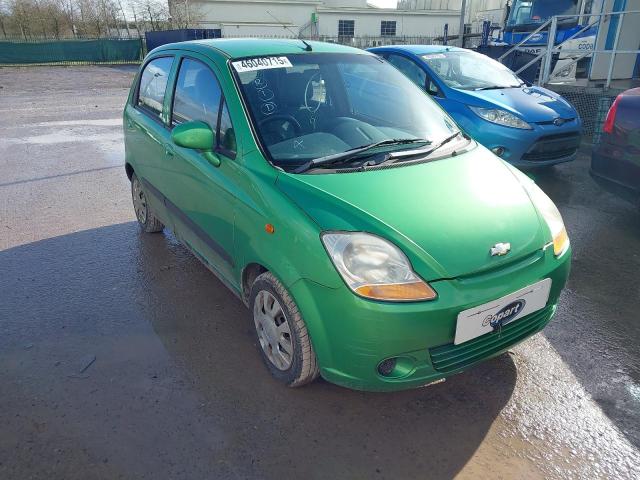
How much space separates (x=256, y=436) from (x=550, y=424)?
4.78 feet

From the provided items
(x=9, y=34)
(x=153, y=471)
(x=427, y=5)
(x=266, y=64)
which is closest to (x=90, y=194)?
(x=266, y=64)

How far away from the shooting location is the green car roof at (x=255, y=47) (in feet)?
10.6

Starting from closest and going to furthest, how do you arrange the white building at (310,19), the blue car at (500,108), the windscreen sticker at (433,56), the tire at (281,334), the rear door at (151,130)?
the tire at (281,334) → the rear door at (151,130) → the blue car at (500,108) → the windscreen sticker at (433,56) → the white building at (310,19)

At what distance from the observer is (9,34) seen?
134 ft

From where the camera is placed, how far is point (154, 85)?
160 inches

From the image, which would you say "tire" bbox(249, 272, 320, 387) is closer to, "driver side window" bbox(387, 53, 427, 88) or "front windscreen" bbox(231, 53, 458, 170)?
"front windscreen" bbox(231, 53, 458, 170)

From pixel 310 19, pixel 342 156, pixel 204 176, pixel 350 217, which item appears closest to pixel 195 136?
pixel 204 176

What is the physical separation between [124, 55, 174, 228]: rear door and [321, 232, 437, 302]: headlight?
6.22 ft

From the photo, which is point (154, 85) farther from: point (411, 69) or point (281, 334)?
point (411, 69)

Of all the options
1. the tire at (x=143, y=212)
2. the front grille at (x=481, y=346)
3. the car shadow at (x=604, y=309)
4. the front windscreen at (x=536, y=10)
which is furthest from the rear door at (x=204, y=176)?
the front windscreen at (x=536, y=10)

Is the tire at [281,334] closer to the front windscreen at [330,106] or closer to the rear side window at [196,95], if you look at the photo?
the front windscreen at [330,106]

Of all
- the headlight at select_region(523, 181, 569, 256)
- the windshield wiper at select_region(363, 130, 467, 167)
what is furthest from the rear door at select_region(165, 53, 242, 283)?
the headlight at select_region(523, 181, 569, 256)

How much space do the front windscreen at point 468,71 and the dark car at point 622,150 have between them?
238 cm

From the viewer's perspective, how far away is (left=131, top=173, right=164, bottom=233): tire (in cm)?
459
